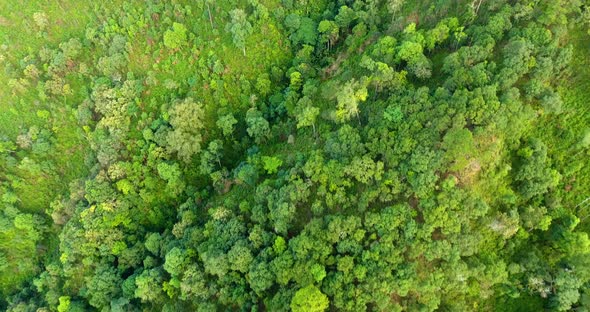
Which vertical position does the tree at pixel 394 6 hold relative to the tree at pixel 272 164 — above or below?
above

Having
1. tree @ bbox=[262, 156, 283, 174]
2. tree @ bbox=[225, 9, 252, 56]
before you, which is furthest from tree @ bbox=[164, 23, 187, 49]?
tree @ bbox=[262, 156, 283, 174]

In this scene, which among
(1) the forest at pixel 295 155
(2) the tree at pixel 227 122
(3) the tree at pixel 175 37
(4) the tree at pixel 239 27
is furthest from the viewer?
(3) the tree at pixel 175 37

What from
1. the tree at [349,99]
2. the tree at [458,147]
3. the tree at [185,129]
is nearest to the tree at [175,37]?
the tree at [185,129]

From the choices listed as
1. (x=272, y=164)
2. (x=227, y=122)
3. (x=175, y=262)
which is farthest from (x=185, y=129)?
(x=175, y=262)

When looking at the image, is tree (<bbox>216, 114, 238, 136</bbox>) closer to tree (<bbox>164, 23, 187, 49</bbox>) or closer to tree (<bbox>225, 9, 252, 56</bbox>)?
tree (<bbox>225, 9, 252, 56</bbox>)

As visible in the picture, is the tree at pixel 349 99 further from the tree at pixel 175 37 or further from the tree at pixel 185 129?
the tree at pixel 175 37

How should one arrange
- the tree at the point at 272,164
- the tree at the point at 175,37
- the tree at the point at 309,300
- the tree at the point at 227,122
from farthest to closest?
the tree at the point at 175,37, the tree at the point at 227,122, the tree at the point at 272,164, the tree at the point at 309,300
